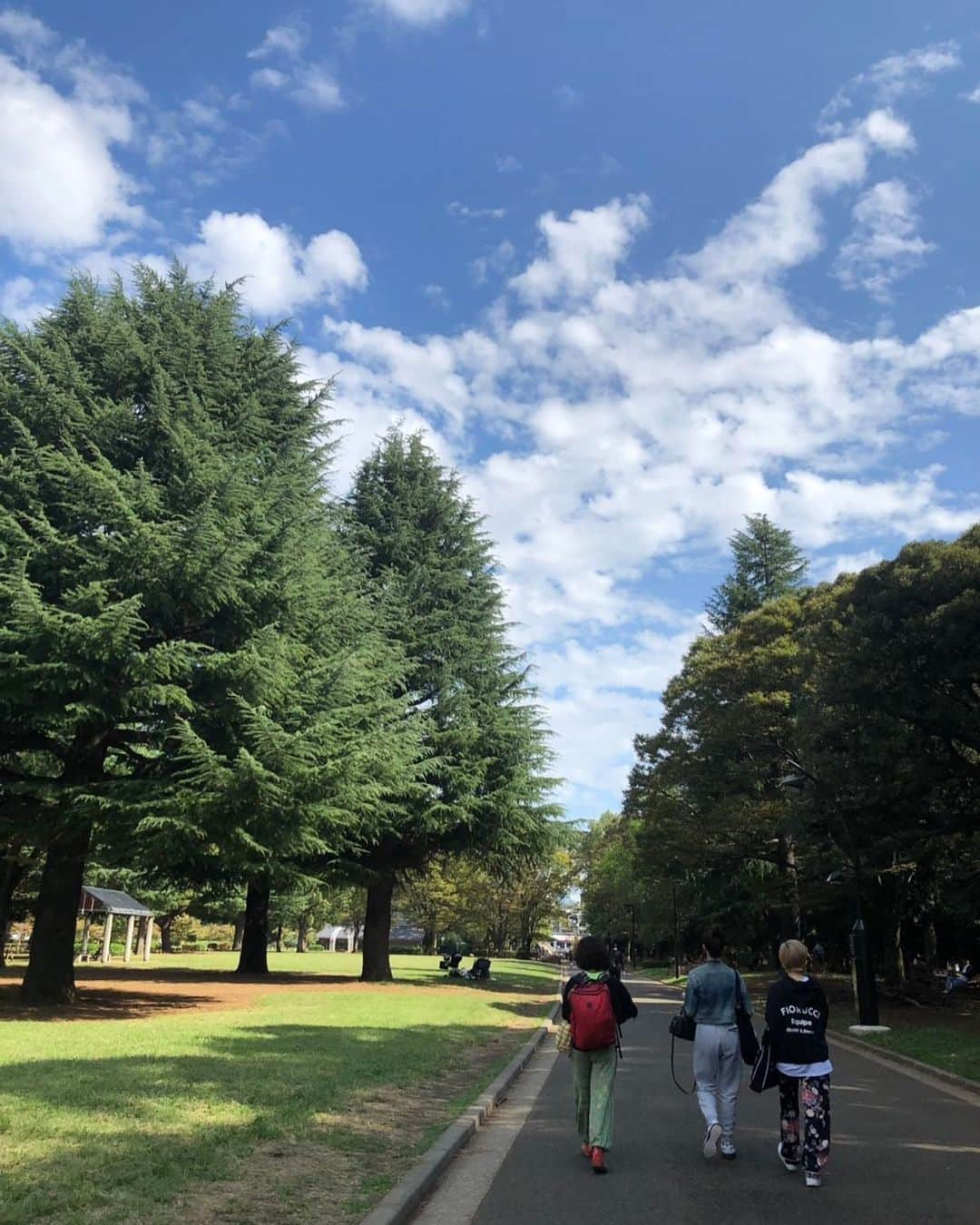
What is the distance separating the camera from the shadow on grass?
5.16 m

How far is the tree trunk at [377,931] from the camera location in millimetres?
28906

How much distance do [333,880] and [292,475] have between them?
13.1m

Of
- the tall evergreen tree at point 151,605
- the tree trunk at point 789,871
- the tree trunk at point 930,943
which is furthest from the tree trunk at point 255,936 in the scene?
the tree trunk at point 930,943

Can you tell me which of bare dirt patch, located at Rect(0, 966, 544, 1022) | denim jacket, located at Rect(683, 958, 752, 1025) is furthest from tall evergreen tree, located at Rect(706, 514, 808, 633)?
denim jacket, located at Rect(683, 958, 752, 1025)

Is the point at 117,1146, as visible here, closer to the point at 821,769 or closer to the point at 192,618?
the point at 192,618

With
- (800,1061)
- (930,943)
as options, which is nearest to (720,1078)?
(800,1061)

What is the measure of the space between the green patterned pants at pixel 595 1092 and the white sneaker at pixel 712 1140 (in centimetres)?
82

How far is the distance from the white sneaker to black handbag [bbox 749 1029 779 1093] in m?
0.61

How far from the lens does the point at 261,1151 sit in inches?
247

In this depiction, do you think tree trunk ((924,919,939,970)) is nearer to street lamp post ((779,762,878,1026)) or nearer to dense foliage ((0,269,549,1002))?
street lamp post ((779,762,878,1026))

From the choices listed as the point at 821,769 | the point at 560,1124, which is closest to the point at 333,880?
the point at 821,769

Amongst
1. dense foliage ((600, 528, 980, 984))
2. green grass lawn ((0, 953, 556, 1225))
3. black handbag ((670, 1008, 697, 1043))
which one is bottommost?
green grass lawn ((0, 953, 556, 1225))

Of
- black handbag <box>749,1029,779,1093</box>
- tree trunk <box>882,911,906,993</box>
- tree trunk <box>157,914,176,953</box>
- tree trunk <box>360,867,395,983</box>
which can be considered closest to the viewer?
black handbag <box>749,1029,779,1093</box>

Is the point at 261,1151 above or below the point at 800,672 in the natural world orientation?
below
